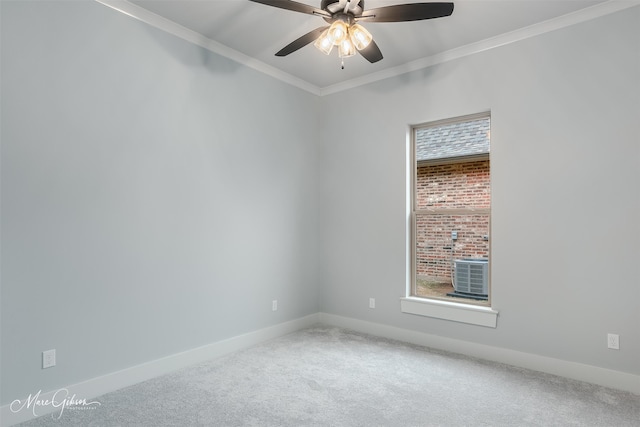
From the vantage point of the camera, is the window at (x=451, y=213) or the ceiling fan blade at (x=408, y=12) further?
the window at (x=451, y=213)

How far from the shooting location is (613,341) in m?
2.78

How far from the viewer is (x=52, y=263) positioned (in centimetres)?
244

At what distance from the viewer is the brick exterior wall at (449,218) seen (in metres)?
3.55

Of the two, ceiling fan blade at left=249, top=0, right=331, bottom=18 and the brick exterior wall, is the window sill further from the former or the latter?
ceiling fan blade at left=249, top=0, right=331, bottom=18

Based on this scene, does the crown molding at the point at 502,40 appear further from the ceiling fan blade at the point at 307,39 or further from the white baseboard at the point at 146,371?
the white baseboard at the point at 146,371

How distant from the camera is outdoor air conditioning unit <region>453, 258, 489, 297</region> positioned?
3.51 meters

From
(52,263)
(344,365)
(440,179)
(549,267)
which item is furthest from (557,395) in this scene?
(52,263)

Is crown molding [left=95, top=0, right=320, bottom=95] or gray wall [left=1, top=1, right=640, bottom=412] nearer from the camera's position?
gray wall [left=1, top=1, right=640, bottom=412]

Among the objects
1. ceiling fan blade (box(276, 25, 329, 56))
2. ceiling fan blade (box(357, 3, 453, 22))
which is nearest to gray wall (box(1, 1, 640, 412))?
ceiling fan blade (box(276, 25, 329, 56))

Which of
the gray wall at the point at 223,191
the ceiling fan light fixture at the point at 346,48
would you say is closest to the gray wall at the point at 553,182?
the gray wall at the point at 223,191

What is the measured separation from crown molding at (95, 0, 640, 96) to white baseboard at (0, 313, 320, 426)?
2.71 m

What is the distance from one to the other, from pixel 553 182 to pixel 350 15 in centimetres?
211

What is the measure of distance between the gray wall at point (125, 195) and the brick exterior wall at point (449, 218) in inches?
60.6

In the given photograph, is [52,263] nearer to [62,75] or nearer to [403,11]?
[62,75]
